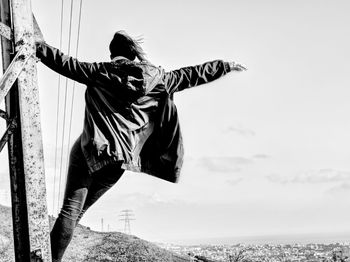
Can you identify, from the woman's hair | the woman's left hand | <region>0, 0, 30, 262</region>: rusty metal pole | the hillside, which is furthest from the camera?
the hillside

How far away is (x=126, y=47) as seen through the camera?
315cm

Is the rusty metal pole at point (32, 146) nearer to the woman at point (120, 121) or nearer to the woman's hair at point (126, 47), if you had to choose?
the woman at point (120, 121)

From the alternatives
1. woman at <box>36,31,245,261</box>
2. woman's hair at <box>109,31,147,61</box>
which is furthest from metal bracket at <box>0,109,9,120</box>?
woman's hair at <box>109,31,147,61</box>

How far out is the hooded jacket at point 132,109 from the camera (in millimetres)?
2900

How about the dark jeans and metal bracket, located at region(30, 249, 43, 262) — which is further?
the dark jeans

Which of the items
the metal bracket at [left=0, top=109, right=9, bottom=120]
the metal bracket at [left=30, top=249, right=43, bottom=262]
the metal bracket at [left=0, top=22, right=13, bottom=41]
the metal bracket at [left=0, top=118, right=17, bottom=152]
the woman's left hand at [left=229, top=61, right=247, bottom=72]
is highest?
the metal bracket at [left=0, top=22, right=13, bottom=41]

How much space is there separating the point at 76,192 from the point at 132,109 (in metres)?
0.68

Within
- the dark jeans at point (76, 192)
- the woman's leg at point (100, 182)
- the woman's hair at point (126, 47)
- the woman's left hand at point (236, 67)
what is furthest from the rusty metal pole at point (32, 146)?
the woman's left hand at point (236, 67)

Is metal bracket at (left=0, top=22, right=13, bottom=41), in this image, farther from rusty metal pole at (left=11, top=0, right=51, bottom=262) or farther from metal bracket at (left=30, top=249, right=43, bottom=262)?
metal bracket at (left=30, top=249, right=43, bottom=262)

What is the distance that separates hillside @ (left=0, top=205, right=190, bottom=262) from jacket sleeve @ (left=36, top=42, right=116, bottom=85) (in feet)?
20.7

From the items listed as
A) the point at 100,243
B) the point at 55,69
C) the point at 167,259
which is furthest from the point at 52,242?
the point at 100,243

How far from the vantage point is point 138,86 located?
295cm

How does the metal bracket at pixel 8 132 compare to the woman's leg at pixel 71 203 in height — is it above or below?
above

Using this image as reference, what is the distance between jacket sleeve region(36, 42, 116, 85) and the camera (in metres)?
2.90
